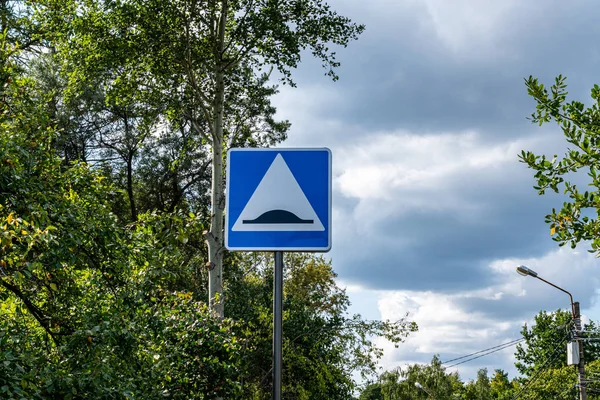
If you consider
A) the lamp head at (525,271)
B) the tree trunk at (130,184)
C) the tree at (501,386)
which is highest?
the tree trunk at (130,184)

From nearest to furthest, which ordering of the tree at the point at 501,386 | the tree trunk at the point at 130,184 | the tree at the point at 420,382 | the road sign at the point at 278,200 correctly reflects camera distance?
1. the road sign at the point at 278,200
2. the tree trunk at the point at 130,184
3. the tree at the point at 420,382
4. the tree at the point at 501,386

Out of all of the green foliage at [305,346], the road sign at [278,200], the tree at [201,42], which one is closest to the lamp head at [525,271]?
the green foliage at [305,346]

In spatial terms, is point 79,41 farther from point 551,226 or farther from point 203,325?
point 551,226

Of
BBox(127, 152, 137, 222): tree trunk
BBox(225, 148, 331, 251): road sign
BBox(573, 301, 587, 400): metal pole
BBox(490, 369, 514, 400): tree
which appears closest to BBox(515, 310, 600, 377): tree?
BBox(490, 369, 514, 400): tree

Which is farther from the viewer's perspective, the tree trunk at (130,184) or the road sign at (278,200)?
the tree trunk at (130,184)

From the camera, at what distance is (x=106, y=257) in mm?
9273

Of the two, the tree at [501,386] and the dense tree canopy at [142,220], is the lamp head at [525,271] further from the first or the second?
the tree at [501,386]

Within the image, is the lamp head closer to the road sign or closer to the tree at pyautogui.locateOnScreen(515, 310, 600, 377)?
the road sign

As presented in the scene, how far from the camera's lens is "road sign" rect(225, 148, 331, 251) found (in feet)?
14.7

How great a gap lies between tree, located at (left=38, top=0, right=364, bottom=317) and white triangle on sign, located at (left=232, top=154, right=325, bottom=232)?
12271 millimetres

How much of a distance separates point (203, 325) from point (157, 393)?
2.63 metres

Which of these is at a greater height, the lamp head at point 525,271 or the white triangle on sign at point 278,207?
the lamp head at point 525,271

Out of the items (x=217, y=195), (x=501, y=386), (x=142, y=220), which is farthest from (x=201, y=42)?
(x=501, y=386)

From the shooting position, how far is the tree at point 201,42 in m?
17.6
